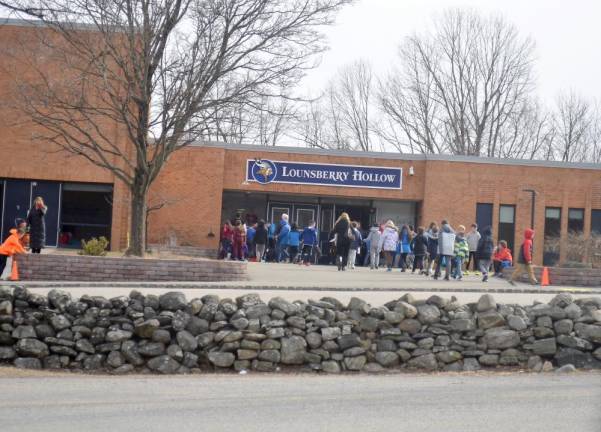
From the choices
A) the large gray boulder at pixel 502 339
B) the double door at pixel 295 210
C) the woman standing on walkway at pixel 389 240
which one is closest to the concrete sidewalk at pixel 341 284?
the woman standing on walkway at pixel 389 240

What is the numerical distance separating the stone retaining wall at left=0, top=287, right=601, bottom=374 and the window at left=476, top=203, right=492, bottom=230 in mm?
21831

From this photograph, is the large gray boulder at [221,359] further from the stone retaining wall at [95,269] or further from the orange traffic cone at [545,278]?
the orange traffic cone at [545,278]

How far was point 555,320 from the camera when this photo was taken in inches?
532

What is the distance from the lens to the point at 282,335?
1304 centimetres

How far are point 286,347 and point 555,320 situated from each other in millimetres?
4099

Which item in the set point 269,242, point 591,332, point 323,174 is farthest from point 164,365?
point 323,174

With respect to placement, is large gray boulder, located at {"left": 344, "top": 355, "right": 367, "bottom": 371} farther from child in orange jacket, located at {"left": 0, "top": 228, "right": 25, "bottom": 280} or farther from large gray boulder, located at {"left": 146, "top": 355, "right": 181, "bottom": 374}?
child in orange jacket, located at {"left": 0, "top": 228, "right": 25, "bottom": 280}

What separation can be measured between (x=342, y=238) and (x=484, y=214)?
37.0ft

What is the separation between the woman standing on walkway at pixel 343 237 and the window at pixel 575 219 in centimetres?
1323

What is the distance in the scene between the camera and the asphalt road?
8719mm

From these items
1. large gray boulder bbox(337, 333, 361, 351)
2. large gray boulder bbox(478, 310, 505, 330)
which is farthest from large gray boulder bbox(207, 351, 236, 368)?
large gray boulder bbox(478, 310, 505, 330)

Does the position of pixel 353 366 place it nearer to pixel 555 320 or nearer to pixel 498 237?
pixel 555 320

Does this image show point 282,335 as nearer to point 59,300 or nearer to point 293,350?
point 293,350

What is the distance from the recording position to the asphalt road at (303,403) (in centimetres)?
872
